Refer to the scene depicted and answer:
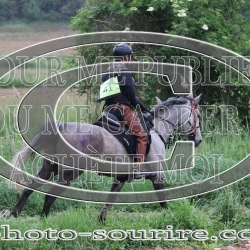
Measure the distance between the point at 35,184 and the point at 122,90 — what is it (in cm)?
161

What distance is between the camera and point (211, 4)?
439 inches

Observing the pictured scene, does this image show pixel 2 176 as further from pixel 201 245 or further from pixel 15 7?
pixel 15 7

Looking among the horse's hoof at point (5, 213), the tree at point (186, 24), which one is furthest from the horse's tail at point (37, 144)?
the tree at point (186, 24)

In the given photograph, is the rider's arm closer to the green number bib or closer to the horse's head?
the green number bib

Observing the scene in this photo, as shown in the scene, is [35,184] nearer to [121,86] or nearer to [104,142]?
[104,142]

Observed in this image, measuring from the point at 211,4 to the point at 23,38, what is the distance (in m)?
7.08

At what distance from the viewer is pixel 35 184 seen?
24.8ft

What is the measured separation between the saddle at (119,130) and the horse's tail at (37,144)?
56 centimetres

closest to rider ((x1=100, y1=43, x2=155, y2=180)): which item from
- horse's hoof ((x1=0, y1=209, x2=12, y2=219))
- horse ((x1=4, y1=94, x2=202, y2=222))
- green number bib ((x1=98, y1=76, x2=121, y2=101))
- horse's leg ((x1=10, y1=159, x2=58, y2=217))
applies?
green number bib ((x1=98, y1=76, x2=121, y2=101))

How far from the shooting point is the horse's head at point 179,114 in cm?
811

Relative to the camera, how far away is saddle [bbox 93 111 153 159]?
7.38 meters

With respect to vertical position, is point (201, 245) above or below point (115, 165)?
below

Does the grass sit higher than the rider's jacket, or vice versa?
the rider's jacket

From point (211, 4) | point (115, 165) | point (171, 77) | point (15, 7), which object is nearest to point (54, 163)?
point (115, 165)
